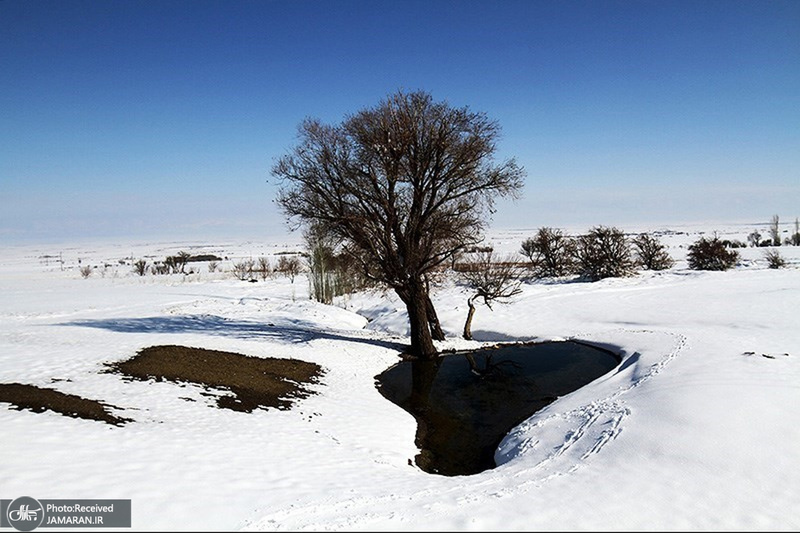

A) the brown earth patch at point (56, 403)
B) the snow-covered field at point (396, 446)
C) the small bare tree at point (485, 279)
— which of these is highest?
the small bare tree at point (485, 279)

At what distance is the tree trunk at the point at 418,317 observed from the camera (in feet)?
58.6

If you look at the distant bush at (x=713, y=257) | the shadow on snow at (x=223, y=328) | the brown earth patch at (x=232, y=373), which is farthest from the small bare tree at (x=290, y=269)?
the distant bush at (x=713, y=257)

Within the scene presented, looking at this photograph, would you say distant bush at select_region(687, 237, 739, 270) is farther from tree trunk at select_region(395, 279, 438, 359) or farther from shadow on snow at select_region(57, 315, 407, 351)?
shadow on snow at select_region(57, 315, 407, 351)

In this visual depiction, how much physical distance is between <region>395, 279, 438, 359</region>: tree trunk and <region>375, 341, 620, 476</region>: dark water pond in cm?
60

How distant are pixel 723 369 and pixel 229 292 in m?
36.8

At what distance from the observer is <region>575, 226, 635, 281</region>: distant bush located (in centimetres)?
3472

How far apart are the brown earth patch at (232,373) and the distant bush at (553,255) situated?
2827 cm

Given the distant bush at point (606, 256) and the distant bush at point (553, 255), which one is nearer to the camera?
the distant bush at point (606, 256)

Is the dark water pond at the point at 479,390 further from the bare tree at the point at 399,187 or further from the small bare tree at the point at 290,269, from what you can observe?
the small bare tree at the point at 290,269

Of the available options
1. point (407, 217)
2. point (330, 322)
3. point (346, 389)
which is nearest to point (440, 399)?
point (346, 389)

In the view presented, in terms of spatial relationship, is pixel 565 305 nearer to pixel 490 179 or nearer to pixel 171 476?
pixel 490 179

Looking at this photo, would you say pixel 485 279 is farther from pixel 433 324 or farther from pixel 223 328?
pixel 223 328

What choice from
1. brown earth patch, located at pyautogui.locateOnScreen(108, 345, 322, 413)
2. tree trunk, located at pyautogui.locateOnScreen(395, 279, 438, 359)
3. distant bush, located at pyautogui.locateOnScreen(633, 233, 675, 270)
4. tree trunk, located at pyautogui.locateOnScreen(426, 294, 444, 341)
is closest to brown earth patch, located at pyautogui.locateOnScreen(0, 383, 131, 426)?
brown earth patch, located at pyautogui.locateOnScreen(108, 345, 322, 413)

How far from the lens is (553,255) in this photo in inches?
1533
